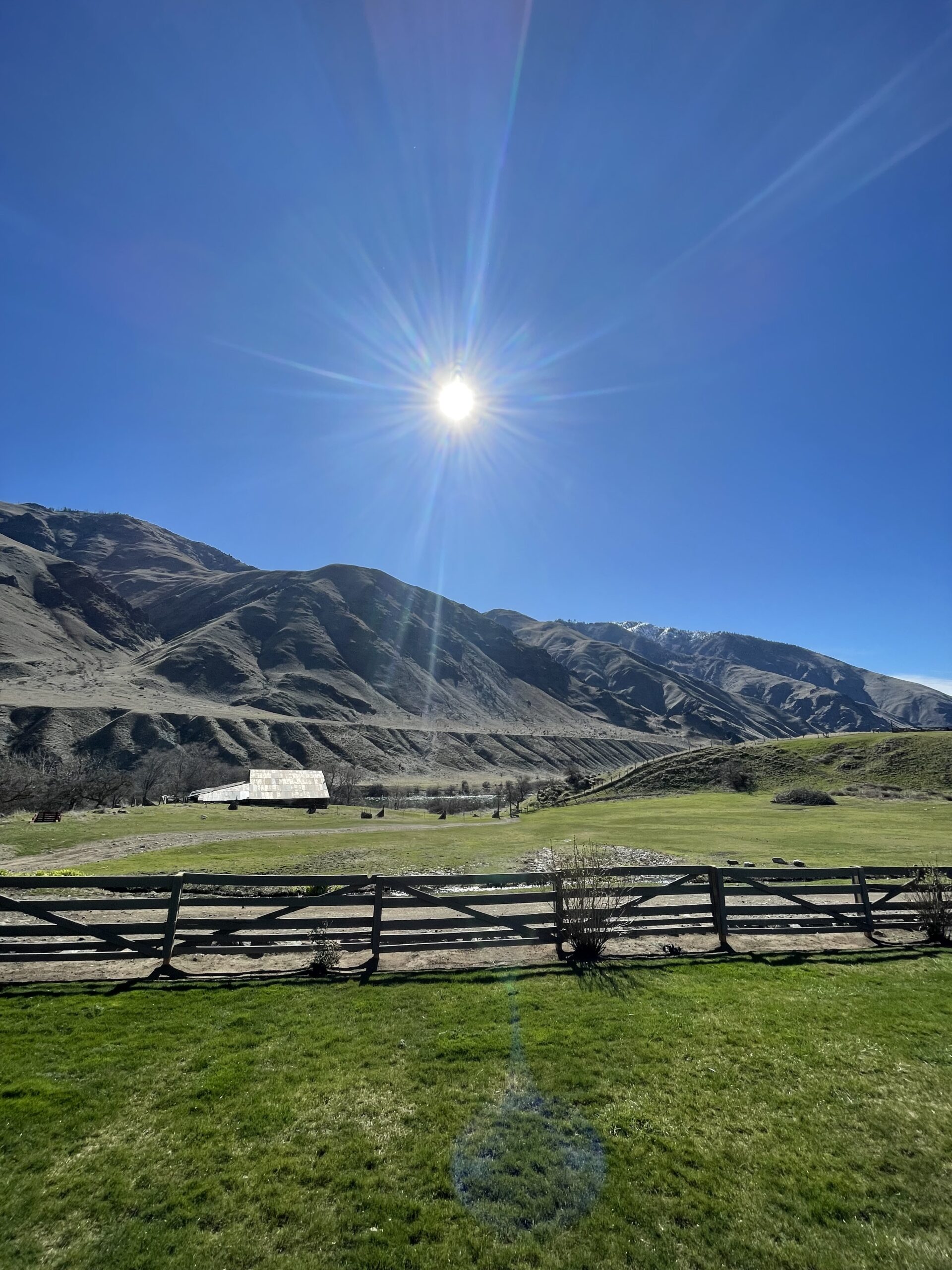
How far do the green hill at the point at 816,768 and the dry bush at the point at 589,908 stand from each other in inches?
2574

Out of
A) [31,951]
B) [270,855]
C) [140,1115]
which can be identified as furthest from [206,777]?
[140,1115]

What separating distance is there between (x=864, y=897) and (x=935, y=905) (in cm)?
150

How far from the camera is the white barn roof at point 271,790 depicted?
213 ft

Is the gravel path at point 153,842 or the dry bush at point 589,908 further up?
the dry bush at point 589,908

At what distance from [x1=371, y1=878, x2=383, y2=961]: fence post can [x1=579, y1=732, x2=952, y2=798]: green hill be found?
6903cm

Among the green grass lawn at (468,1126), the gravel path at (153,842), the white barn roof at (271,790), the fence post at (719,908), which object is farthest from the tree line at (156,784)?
the fence post at (719,908)

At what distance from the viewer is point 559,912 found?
37.9 ft

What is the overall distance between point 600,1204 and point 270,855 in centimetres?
2575

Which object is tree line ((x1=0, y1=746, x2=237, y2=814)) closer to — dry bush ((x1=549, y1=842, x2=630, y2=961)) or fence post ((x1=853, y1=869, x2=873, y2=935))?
dry bush ((x1=549, y1=842, x2=630, y2=961))

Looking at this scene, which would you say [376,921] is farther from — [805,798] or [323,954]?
[805,798]

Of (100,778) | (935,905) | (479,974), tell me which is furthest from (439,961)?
(100,778)

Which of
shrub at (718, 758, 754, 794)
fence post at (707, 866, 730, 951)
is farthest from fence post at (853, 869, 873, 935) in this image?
shrub at (718, 758, 754, 794)

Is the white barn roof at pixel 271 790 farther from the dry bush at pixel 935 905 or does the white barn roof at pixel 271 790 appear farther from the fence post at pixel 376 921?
the dry bush at pixel 935 905

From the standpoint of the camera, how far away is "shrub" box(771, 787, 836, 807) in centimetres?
5597
